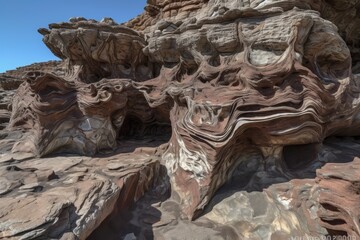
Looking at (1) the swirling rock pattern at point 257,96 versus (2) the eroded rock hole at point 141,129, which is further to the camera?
(2) the eroded rock hole at point 141,129

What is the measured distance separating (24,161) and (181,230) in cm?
292

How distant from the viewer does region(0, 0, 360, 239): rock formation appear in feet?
8.53

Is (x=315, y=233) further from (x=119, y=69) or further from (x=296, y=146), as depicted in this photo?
(x=119, y=69)

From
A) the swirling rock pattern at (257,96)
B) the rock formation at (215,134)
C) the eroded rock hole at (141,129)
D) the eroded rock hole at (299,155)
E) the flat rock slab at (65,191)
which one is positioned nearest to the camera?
the flat rock slab at (65,191)

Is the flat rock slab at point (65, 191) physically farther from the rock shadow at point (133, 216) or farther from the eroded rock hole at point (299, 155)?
the eroded rock hole at point (299, 155)

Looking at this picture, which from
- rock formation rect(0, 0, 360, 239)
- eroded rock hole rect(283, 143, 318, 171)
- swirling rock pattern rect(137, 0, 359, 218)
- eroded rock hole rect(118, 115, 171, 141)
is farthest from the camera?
eroded rock hole rect(118, 115, 171, 141)

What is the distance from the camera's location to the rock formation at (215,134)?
260 centimetres

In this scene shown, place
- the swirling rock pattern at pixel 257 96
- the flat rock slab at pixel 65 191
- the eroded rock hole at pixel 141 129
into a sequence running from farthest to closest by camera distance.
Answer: the eroded rock hole at pixel 141 129 → the swirling rock pattern at pixel 257 96 → the flat rock slab at pixel 65 191

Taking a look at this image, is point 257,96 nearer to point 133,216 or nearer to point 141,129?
point 133,216

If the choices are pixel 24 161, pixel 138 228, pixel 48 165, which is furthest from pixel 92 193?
pixel 24 161

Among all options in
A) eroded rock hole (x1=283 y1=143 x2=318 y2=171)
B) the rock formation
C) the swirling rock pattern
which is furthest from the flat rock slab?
eroded rock hole (x1=283 y1=143 x2=318 y2=171)

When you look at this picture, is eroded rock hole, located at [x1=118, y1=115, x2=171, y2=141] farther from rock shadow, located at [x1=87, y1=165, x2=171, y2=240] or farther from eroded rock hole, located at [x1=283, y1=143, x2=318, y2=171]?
eroded rock hole, located at [x1=283, y1=143, x2=318, y2=171]

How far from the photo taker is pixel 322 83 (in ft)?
11.2

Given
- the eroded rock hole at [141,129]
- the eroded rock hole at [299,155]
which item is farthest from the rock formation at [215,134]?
the eroded rock hole at [141,129]
